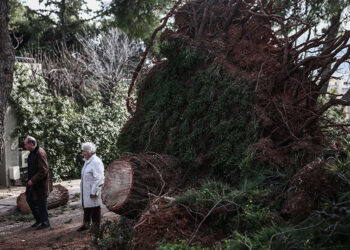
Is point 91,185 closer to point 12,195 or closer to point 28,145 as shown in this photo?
point 28,145

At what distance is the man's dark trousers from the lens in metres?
8.10

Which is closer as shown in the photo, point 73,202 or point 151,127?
point 151,127

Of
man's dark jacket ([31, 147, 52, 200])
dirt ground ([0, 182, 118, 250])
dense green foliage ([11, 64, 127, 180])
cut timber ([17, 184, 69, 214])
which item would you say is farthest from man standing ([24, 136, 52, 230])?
dense green foliage ([11, 64, 127, 180])

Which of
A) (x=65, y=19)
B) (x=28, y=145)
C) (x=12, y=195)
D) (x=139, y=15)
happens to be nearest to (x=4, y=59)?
(x=28, y=145)

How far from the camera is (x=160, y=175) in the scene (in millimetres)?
5598

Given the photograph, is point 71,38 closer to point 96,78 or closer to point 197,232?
point 96,78

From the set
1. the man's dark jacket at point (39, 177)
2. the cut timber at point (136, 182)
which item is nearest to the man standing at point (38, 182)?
the man's dark jacket at point (39, 177)

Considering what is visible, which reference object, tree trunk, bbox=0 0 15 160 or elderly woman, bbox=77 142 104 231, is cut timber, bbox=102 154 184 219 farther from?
tree trunk, bbox=0 0 15 160

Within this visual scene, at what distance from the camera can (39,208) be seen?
814 cm

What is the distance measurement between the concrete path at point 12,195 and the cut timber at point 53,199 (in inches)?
9.8

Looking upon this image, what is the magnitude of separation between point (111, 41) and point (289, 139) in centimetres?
2133

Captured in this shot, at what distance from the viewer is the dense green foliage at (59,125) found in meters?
13.8

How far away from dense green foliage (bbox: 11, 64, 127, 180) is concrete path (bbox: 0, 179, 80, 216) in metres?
0.85

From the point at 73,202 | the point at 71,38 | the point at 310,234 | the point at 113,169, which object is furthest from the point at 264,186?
the point at 71,38
